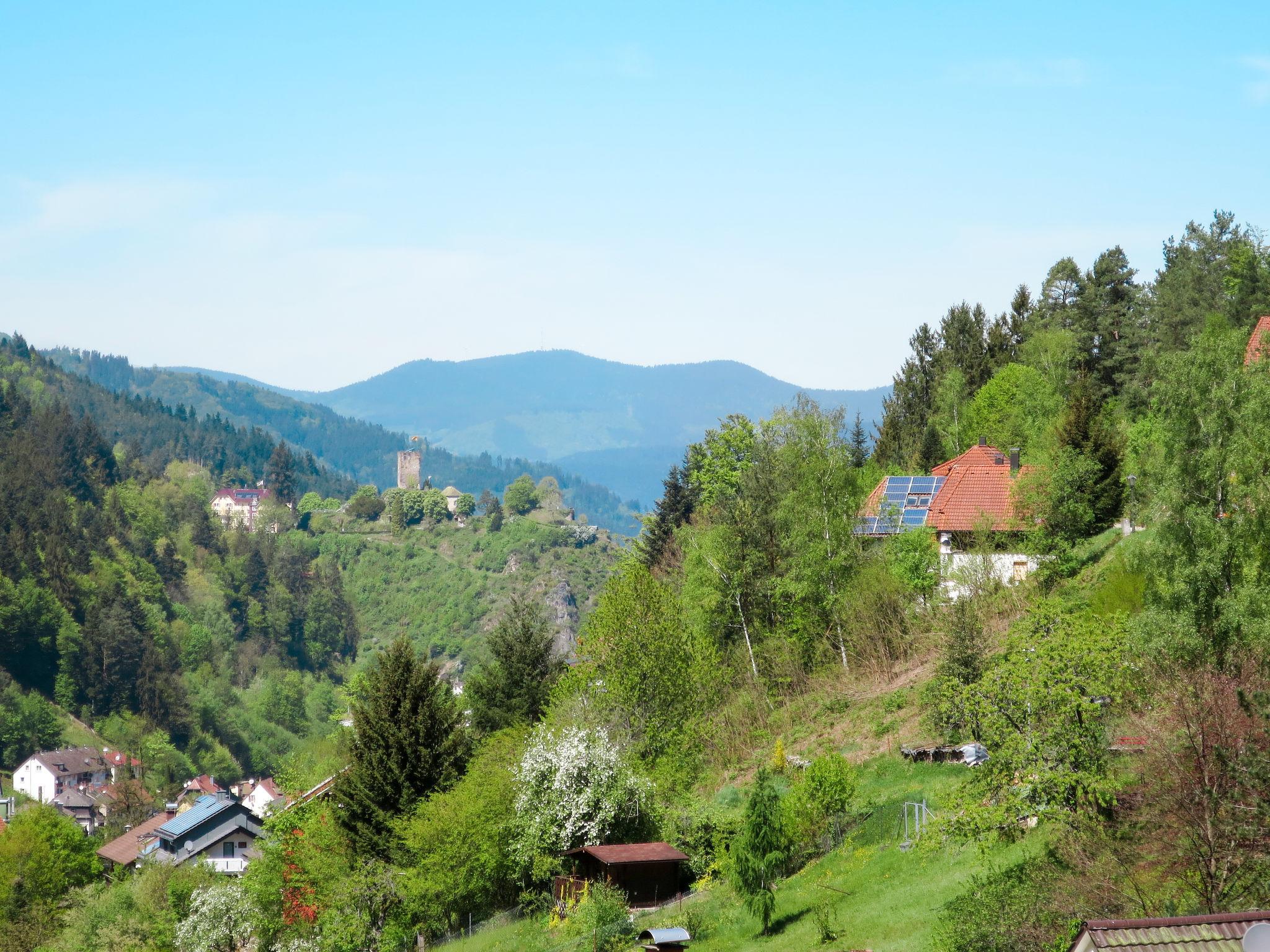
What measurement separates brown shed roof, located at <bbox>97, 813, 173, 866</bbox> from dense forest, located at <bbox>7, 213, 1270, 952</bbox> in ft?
25.7

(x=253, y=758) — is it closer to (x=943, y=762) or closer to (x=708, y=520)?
(x=708, y=520)

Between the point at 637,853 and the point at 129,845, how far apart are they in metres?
57.4

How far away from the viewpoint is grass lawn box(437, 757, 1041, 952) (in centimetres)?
2252

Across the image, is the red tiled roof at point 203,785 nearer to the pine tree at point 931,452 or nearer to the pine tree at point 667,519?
the pine tree at point 667,519

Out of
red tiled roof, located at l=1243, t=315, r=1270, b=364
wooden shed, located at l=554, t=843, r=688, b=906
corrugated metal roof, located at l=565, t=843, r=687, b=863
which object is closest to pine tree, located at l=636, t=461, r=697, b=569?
red tiled roof, located at l=1243, t=315, r=1270, b=364

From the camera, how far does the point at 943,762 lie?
3109 centimetres

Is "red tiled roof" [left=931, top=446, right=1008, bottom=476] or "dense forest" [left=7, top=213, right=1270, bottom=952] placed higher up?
"red tiled roof" [left=931, top=446, right=1008, bottom=476]

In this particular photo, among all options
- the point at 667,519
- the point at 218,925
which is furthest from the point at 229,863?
the point at 218,925

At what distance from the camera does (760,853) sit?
2539 centimetres

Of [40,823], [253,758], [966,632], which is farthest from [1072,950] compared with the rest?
[253,758]

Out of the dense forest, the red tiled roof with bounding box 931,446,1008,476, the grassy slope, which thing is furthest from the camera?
the red tiled roof with bounding box 931,446,1008,476

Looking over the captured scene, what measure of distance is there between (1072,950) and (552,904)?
21138mm

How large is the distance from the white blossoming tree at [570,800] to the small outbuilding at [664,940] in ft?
25.1

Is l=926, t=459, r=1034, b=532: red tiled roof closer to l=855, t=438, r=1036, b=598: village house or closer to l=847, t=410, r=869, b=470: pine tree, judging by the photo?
l=855, t=438, r=1036, b=598: village house
